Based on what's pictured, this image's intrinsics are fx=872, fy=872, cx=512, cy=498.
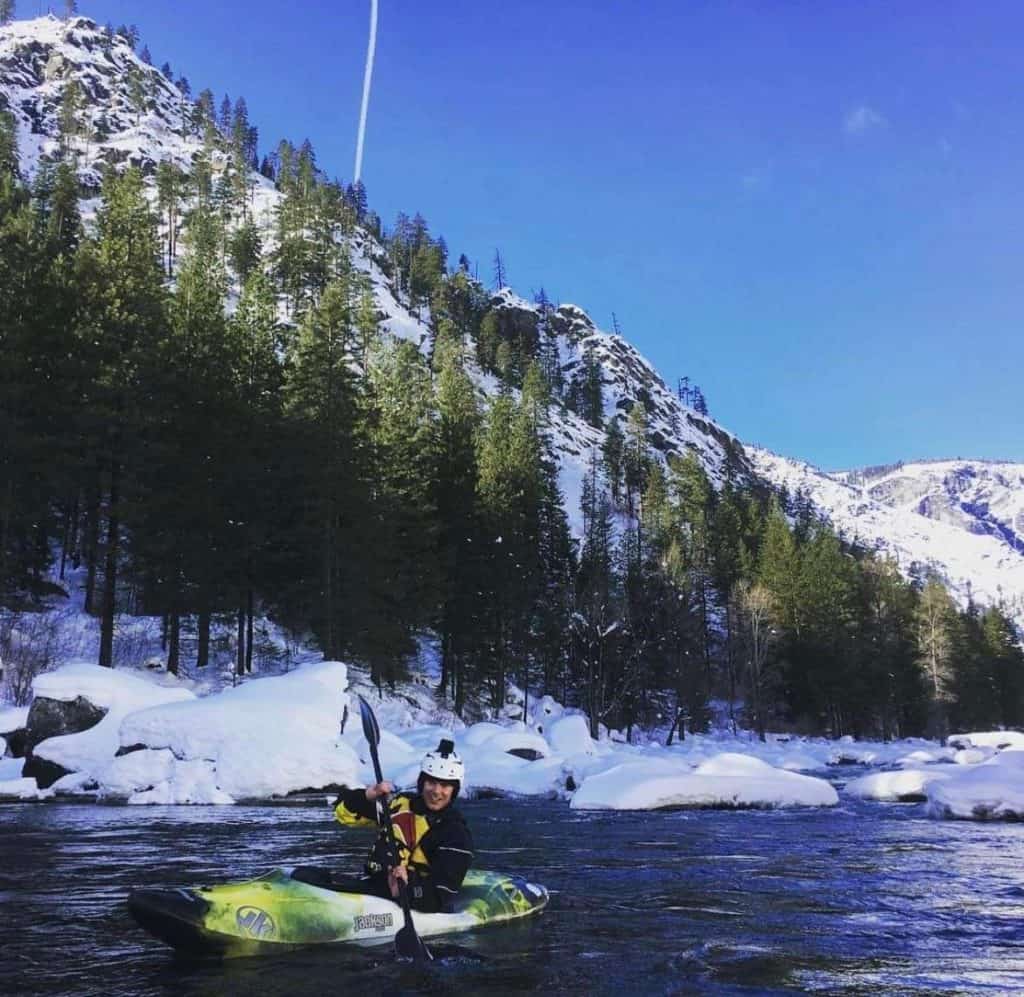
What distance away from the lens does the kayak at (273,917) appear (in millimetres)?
6027

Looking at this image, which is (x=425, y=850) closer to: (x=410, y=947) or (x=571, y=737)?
(x=410, y=947)

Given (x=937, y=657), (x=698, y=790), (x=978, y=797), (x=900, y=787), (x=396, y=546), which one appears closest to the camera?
(x=978, y=797)

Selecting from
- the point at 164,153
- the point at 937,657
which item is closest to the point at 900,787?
the point at 937,657

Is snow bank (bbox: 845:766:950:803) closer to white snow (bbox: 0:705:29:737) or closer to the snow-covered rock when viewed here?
the snow-covered rock

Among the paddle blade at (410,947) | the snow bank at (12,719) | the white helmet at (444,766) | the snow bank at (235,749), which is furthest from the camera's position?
the snow bank at (12,719)

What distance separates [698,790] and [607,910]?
11.7 metres

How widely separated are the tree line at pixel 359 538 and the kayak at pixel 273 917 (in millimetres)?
22726

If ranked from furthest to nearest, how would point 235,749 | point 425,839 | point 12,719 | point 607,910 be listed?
1. point 12,719
2. point 235,749
3. point 607,910
4. point 425,839

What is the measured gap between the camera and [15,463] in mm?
28250

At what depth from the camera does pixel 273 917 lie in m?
6.39

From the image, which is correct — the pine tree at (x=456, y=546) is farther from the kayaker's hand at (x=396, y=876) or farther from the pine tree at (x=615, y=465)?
the pine tree at (x=615, y=465)

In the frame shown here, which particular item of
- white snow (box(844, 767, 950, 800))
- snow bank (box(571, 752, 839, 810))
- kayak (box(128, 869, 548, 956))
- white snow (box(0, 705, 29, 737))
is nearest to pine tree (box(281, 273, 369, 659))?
white snow (box(0, 705, 29, 737))

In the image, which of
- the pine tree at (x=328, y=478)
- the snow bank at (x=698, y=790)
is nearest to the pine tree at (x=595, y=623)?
the pine tree at (x=328, y=478)

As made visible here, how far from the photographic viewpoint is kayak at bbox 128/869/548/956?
6.03 metres
